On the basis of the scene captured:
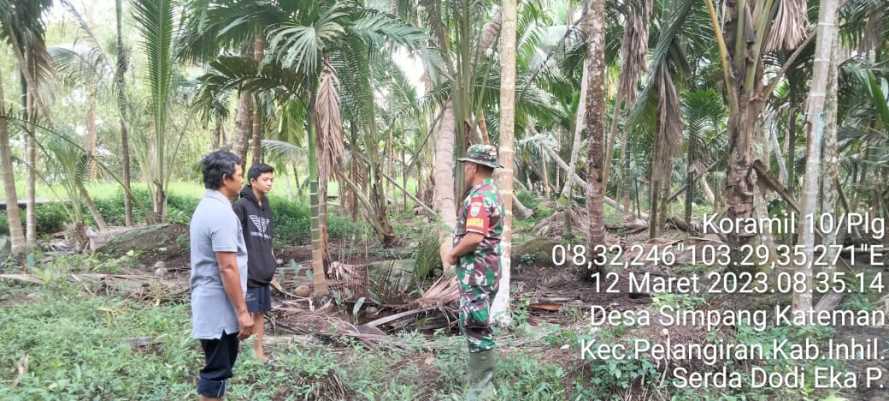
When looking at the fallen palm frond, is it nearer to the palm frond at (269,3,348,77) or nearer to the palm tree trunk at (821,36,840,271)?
the palm frond at (269,3,348,77)

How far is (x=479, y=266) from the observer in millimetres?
3859

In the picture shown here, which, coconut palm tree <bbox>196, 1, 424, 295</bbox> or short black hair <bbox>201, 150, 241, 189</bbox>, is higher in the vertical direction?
coconut palm tree <bbox>196, 1, 424, 295</bbox>

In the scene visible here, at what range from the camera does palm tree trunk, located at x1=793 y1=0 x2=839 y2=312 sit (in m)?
4.59

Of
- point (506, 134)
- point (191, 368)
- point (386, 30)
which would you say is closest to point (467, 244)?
point (506, 134)

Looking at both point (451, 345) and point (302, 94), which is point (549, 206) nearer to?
point (302, 94)

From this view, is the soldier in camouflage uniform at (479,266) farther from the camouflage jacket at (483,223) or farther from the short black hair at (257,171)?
the short black hair at (257,171)

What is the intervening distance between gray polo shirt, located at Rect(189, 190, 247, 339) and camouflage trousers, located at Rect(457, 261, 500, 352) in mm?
1496

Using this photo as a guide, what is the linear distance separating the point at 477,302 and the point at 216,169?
6.07ft

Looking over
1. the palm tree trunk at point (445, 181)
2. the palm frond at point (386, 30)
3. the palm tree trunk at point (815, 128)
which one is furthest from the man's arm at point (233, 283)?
the palm tree trunk at point (815, 128)

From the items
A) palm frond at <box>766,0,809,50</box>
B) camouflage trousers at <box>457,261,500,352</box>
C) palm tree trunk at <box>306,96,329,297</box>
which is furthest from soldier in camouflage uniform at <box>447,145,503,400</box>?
palm frond at <box>766,0,809,50</box>

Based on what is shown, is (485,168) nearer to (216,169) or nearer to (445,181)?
(216,169)

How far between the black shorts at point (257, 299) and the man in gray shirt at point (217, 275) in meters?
1.26

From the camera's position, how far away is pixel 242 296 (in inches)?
121

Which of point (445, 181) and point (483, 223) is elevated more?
point (445, 181)
